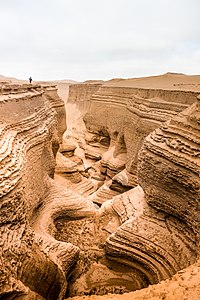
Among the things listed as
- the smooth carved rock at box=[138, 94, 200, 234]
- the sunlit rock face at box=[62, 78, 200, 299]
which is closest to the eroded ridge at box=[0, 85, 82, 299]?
the sunlit rock face at box=[62, 78, 200, 299]

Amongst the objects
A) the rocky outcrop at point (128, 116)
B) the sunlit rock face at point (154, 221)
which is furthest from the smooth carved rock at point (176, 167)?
the rocky outcrop at point (128, 116)

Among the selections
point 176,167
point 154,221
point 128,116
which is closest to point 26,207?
point 176,167

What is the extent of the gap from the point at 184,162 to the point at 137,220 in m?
2.21

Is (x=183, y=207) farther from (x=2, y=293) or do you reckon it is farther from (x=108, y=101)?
(x=108, y=101)

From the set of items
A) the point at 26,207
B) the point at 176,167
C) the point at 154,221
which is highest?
the point at 176,167

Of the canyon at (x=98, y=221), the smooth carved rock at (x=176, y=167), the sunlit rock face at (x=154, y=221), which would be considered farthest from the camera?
the sunlit rock face at (x=154, y=221)

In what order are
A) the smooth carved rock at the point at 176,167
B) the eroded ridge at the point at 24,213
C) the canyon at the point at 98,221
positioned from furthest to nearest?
the smooth carved rock at the point at 176,167
the canyon at the point at 98,221
the eroded ridge at the point at 24,213

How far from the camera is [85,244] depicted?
813 cm

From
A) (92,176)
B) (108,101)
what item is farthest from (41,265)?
(108,101)

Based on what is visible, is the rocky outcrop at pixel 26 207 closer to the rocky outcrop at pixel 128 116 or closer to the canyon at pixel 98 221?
the canyon at pixel 98 221

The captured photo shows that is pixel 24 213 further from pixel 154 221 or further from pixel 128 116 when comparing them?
pixel 128 116

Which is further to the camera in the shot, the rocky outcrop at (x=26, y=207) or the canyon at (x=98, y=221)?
the canyon at (x=98, y=221)

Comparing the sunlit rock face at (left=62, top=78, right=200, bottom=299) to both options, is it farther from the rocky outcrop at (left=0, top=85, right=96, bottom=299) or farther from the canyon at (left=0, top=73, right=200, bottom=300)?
the rocky outcrop at (left=0, top=85, right=96, bottom=299)

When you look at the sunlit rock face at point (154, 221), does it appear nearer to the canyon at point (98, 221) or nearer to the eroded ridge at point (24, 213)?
the canyon at point (98, 221)
